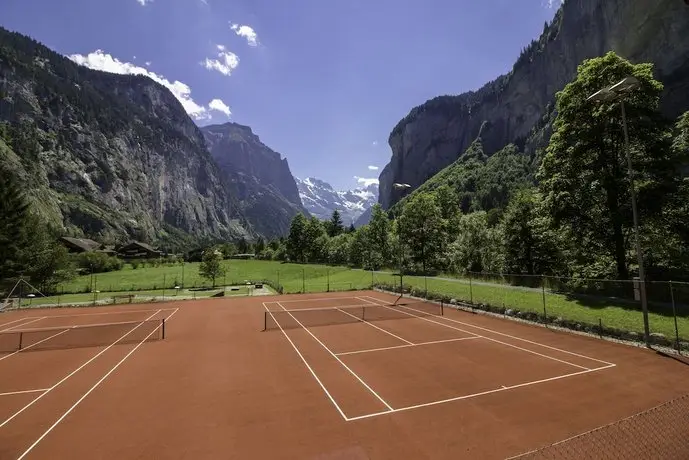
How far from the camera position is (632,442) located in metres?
8.42

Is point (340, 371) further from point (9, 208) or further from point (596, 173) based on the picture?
point (9, 208)

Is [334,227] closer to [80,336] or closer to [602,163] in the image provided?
[602,163]

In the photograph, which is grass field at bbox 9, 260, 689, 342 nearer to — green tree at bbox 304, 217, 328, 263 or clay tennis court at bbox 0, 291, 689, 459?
clay tennis court at bbox 0, 291, 689, 459

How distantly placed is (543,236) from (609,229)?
31.6 feet

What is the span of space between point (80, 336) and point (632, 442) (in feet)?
87.8

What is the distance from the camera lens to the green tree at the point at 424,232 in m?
59.9

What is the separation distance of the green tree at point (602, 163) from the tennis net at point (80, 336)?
29187 millimetres

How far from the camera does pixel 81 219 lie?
16838 centimetres

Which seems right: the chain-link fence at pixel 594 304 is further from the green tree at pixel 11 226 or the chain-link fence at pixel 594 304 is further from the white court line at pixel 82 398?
Answer: the green tree at pixel 11 226

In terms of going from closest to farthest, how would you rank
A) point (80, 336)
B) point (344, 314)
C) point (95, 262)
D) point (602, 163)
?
1. point (80, 336)
2. point (602, 163)
3. point (344, 314)
4. point (95, 262)

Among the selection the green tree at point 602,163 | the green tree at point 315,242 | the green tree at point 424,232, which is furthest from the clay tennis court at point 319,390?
the green tree at point 315,242

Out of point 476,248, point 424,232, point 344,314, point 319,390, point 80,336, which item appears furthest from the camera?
point 424,232

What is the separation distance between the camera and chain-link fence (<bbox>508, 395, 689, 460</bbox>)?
785 cm

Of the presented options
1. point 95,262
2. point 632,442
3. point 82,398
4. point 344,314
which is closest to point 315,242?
point 95,262
